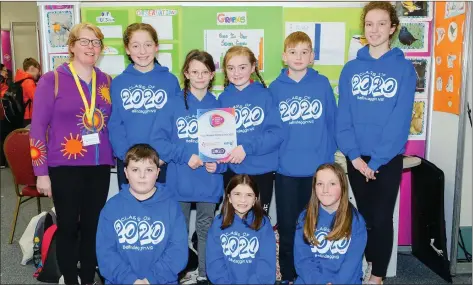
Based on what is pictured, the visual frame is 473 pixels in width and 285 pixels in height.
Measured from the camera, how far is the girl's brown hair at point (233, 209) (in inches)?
102

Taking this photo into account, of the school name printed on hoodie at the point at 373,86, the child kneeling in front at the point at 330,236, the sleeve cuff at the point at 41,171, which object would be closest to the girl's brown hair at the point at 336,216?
the child kneeling in front at the point at 330,236

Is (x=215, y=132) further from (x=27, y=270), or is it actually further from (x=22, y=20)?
(x=22, y=20)

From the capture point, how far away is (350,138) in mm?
2604

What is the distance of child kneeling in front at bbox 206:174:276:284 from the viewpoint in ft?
8.25

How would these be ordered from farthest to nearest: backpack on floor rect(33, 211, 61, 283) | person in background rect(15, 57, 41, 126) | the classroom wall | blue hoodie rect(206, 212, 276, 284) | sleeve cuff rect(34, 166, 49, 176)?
the classroom wall < person in background rect(15, 57, 41, 126) < backpack on floor rect(33, 211, 61, 283) < sleeve cuff rect(34, 166, 49, 176) < blue hoodie rect(206, 212, 276, 284)

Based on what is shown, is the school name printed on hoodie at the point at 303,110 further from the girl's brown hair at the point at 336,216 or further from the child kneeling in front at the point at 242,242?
the child kneeling in front at the point at 242,242

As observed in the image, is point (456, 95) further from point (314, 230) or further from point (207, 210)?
point (207, 210)

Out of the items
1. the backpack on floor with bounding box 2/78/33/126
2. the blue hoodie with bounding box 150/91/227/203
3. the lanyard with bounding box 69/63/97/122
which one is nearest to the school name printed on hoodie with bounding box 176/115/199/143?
the blue hoodie with bounding box 150/91/227/203

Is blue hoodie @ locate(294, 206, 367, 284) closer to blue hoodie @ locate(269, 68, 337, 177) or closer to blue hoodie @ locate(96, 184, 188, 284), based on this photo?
blue hoodie @ locate(269, 68, 337, 177)

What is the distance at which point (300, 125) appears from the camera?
2719 millimetres

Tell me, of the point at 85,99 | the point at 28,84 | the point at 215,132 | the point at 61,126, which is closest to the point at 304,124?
the point at 215,132

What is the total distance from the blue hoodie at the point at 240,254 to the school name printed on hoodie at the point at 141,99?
792mm

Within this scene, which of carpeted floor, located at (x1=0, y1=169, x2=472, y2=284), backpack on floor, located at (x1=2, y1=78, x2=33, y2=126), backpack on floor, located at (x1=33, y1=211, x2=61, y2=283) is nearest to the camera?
backpack on floor, located at (x1=33, y1=211, x2=61, y2=283)

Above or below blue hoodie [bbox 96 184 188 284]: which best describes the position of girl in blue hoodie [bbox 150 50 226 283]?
above
